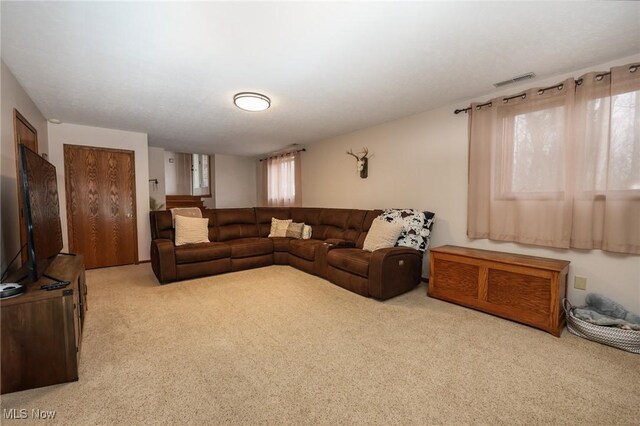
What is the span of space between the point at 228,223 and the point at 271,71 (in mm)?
2970

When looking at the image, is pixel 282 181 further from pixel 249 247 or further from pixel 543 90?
pixel 543 90

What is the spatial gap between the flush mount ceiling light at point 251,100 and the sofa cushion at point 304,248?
1.94 m

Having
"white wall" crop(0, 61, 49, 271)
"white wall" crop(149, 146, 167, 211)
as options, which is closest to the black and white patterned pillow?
"white wall" crop(0, 61, 49, 271)

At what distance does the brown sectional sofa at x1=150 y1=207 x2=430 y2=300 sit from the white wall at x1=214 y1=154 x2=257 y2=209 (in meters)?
2.25

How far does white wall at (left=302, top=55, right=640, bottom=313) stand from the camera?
7.54ft

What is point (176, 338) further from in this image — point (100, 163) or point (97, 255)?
point (100, 163)

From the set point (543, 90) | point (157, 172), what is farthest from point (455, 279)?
point (157, 172)

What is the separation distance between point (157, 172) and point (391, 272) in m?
5.48

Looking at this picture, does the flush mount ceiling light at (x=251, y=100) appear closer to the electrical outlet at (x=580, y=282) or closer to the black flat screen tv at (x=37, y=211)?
the black flat screen tv at (x=37, y=211)

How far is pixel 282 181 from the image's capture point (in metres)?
6.20

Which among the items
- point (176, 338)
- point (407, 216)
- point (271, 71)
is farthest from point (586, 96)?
point (176, 338)

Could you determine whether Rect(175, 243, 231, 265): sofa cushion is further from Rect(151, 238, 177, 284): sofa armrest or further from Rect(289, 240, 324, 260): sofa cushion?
Rect(289, 240, 324, 260): sofa cushion

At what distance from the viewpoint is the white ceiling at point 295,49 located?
5.32 feet

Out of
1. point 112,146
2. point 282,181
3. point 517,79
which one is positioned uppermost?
point 517,79
